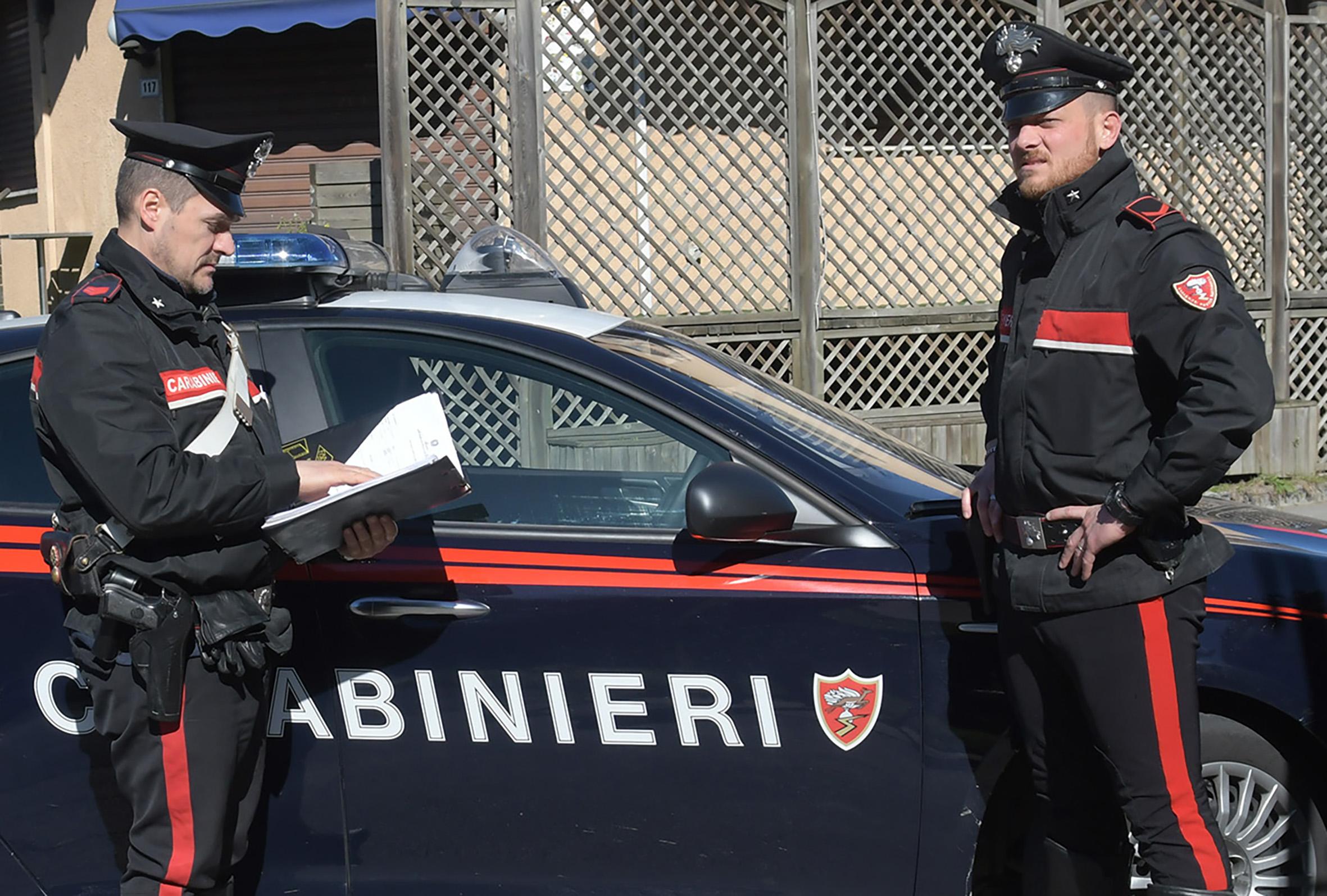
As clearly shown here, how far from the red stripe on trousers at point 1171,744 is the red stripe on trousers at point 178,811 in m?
1.70

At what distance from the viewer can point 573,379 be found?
2.97 meters

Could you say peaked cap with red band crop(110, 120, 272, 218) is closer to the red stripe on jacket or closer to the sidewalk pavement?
the red stripe on jacket

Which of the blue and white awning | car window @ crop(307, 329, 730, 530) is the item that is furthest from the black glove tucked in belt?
the blue and white awning

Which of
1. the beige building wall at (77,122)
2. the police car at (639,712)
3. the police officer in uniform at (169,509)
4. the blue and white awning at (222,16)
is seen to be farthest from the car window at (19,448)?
the beige building wall at (77,122)

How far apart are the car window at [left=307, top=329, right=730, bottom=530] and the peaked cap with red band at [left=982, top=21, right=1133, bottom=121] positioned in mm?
928

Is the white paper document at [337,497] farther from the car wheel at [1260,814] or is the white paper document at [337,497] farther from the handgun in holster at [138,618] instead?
the car wheel at [1260,814]

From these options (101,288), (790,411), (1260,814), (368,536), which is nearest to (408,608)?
(368,536)

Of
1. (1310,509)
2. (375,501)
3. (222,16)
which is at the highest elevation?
(222,16)

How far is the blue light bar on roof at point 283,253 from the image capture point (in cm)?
306

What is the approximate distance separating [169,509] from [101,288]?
415mm

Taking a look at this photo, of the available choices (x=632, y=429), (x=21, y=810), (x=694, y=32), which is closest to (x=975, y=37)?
(x=694, y=32)

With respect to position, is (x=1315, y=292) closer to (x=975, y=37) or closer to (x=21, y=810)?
(x=975, y=37)

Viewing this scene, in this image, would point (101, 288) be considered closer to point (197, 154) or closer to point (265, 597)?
point (197, 154)

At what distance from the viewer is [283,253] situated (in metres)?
3.10
